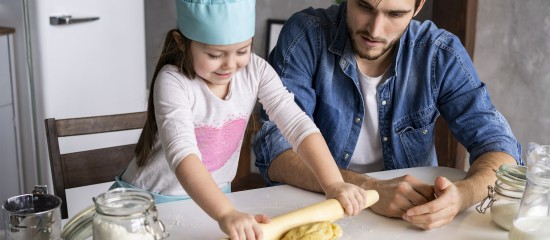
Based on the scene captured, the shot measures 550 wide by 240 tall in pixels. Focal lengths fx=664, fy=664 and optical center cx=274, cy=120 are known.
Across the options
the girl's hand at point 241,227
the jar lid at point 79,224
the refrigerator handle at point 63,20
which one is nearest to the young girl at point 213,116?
the girl's hand at point 241,227

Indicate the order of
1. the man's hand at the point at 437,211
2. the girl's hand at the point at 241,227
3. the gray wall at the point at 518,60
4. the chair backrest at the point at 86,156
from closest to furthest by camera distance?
the girl's hand at the point at 241,227, the man's hand at the point at 437,211, the chair backrest at the point at 86,156, the gray wall at the point at 518,60

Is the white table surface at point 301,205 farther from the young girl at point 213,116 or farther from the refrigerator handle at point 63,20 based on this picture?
the refrigerator handle at point 63,20

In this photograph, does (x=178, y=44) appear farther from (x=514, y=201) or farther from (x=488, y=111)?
(x=488, y=111)

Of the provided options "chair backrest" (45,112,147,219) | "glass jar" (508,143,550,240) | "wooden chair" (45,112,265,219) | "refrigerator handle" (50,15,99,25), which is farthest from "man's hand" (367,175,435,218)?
"refrigerator handle" (50,15,99,25)

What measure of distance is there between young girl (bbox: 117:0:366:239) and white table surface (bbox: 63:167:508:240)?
75 millimetres

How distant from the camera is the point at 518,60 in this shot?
2.95m

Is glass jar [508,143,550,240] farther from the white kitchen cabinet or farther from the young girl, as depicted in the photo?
the white kitchen cabinet

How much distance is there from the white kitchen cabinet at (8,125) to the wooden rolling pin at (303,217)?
1.86 meters

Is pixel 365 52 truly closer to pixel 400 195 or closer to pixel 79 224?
pixel 400 195

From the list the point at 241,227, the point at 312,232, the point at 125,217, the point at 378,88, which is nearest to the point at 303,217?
the point at 312,232

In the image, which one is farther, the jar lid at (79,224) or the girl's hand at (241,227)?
the girl's hand at (241,227)

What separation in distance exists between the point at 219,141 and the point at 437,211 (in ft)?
1.66

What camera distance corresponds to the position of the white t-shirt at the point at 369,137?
1815mm

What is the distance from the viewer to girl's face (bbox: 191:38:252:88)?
4.24 feet
